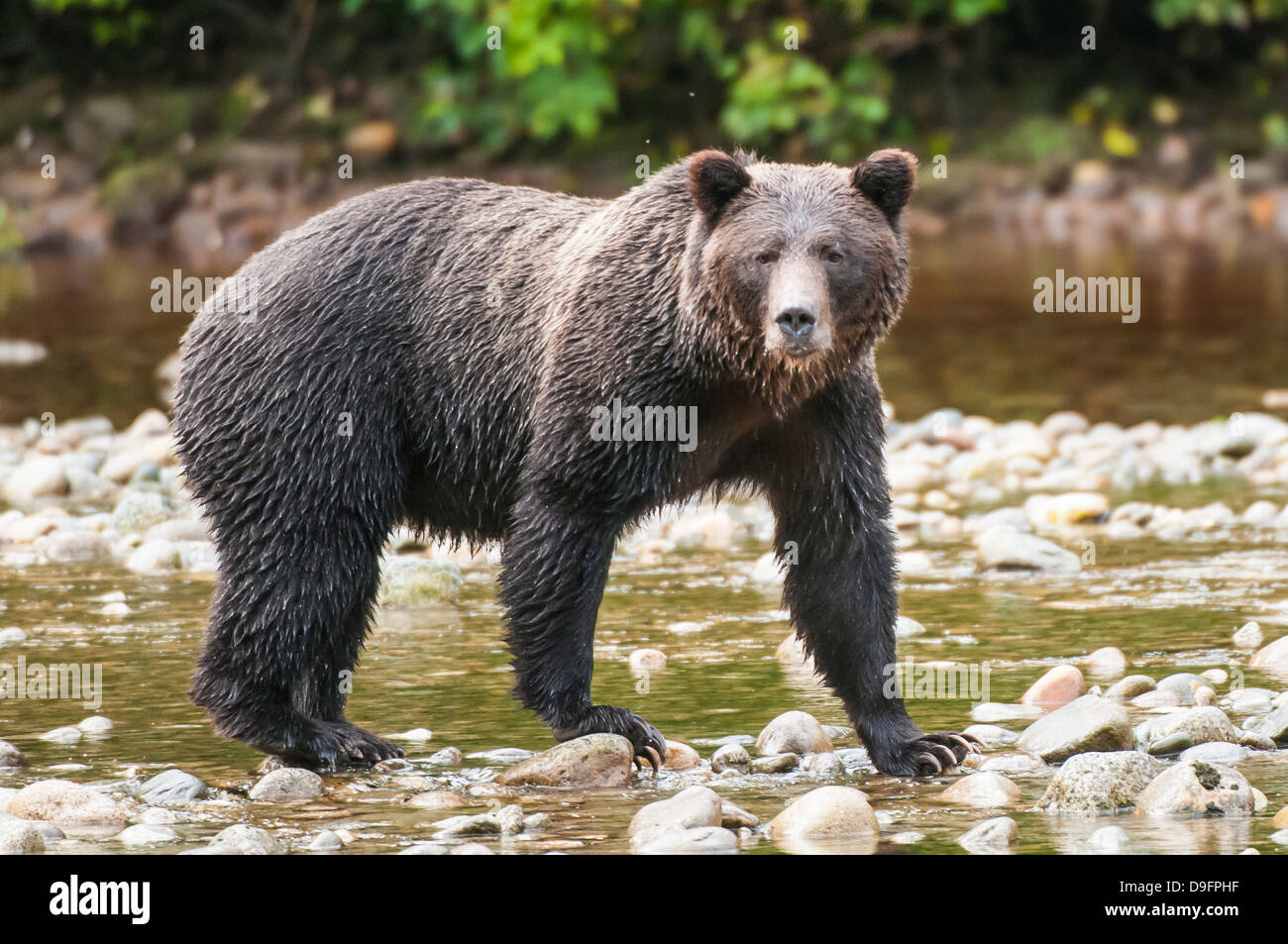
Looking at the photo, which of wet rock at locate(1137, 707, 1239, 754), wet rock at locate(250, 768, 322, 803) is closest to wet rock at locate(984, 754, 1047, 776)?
wet rock at locate(1137, 707, 1239, 754)

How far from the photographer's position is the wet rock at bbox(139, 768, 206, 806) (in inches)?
212

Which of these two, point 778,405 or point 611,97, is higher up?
point 611,97

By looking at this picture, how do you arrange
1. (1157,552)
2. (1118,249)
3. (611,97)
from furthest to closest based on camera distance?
(611,97) → (1118,249) → (1157,552)

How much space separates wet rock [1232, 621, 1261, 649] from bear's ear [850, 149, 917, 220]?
227 centimetres

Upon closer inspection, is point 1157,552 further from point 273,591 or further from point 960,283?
point 960,283

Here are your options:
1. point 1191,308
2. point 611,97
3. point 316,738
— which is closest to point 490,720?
point 316,738

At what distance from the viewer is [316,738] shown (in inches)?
239

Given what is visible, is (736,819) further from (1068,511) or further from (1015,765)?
(1068,511)

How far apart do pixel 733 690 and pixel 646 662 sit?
0.44m

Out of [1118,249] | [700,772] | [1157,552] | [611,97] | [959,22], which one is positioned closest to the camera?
[700,772]

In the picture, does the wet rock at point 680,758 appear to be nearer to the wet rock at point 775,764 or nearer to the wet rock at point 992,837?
the wet rock at point 775,764

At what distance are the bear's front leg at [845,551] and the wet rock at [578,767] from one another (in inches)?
32.3

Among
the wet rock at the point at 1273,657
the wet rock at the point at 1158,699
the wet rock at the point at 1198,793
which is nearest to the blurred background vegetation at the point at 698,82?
the wet rock at the point at 1273,657
